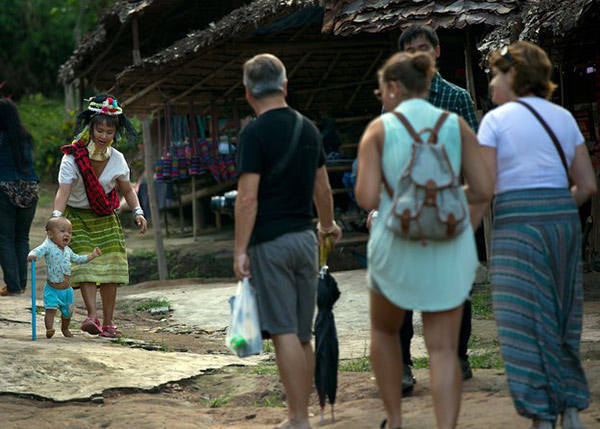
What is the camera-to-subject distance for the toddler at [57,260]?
24.8ft

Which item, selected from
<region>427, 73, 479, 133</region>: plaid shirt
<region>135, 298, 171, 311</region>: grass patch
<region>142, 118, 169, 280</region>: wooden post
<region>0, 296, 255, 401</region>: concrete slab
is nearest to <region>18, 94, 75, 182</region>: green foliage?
<region>142, 118, 169, 280</region>: wooden post

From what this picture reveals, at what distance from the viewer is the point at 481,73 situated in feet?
Result: 39.9

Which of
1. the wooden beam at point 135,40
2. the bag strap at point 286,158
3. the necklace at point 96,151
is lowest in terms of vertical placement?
the bag strap at point 286,158

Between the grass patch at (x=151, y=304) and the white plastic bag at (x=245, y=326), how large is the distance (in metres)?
5.79

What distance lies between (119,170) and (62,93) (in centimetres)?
2791

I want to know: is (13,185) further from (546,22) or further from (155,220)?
(546,22)

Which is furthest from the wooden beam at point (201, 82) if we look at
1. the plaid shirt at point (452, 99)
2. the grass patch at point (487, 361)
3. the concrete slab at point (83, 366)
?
the plaid shirt at point (452, 99)

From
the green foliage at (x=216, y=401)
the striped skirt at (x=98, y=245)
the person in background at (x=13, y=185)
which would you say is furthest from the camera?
the person in background at (x=13, y=185)

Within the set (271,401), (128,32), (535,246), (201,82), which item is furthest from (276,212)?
(128,32)

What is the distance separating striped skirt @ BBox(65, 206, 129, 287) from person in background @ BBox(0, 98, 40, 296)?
8.34 ft

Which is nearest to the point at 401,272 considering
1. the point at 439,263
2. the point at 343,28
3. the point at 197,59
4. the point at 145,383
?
the point at 439,263

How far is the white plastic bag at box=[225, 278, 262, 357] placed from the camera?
4.83 meters

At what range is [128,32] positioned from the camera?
16.0 meters

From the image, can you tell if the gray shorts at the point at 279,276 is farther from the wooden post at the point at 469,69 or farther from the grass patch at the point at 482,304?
the wooden post at the point at 469,69
